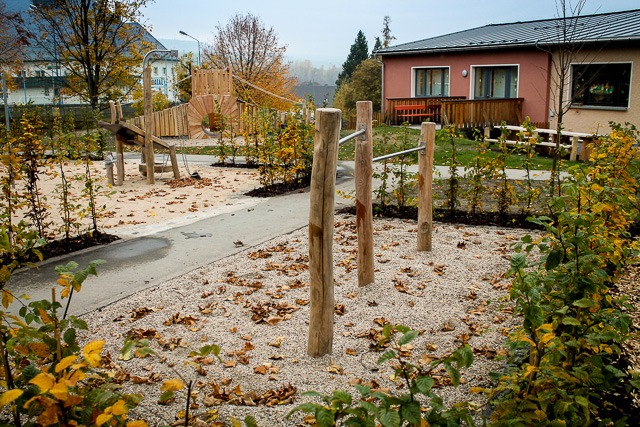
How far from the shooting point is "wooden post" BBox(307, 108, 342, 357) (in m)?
3.70

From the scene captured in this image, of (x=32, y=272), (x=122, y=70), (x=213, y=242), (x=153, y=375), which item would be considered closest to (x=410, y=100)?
(x=122, y=70)

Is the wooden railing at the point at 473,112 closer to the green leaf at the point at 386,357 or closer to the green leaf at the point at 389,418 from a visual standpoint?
the green leaf at the point at 386,357

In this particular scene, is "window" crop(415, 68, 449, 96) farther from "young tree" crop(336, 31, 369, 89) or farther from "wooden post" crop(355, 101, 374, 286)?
"young tree" crop(336, 31, 369, 89)

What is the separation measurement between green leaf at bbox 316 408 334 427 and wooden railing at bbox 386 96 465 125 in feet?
77.5

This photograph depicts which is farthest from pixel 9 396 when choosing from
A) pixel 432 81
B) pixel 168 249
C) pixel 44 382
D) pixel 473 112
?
pixel 432 81

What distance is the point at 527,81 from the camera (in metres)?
22.7

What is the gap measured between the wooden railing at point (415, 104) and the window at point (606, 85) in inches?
219

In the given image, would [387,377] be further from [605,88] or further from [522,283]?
[605,88]

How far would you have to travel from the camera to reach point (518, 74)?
74.9ft

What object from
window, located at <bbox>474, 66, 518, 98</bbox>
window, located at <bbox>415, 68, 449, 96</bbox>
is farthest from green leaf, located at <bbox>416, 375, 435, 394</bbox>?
window, located at <bbox>415, 68, 449, 96</bbox>

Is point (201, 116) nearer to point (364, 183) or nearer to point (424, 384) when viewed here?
point (364, 183)

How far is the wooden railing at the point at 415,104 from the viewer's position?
2477cm

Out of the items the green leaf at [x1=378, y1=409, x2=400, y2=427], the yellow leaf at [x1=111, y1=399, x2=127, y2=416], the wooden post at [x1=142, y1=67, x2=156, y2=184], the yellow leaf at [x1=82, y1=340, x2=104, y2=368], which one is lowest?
the green leaf at [x1=378, y1=409, x2=400, y2=427]

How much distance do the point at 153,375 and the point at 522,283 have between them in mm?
2434
